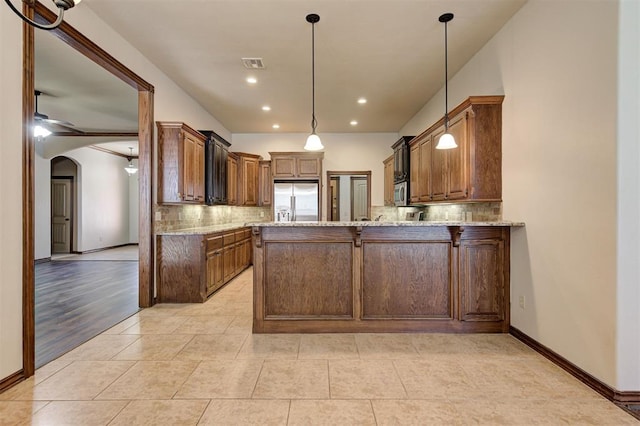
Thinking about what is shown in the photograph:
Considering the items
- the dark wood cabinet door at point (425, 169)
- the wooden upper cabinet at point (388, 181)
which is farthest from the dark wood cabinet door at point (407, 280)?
the wooden upper cabinet at point (388, 181)

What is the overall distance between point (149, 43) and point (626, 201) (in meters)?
4.37

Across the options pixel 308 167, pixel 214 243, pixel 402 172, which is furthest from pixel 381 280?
pixel 308 167

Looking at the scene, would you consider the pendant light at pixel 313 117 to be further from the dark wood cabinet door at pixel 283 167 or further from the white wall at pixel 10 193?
the dark wood cabinet door at pixel 283 167

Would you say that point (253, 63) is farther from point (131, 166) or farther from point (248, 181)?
point (131, 166)

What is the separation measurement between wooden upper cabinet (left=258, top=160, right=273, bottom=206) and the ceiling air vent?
3220 mm

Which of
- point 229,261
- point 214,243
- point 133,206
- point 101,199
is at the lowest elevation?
point 229,261

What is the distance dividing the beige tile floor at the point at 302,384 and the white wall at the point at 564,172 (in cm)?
36

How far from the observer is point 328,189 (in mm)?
7133

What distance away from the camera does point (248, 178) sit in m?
6.83

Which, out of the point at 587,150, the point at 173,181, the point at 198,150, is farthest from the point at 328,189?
the point at 587,150

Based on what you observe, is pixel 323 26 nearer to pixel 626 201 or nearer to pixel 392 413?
pixel 626 201

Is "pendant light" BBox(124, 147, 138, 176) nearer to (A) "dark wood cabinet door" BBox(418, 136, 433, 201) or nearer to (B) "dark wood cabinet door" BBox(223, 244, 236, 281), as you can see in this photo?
(B) "dark wood cabinet door" BBox(223, 244, 236, 281)

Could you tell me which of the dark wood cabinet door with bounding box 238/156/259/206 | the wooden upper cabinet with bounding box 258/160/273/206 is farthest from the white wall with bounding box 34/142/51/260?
the wooden upper cabinet with bounding box 258/160/273/206

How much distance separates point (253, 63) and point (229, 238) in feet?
8.71
